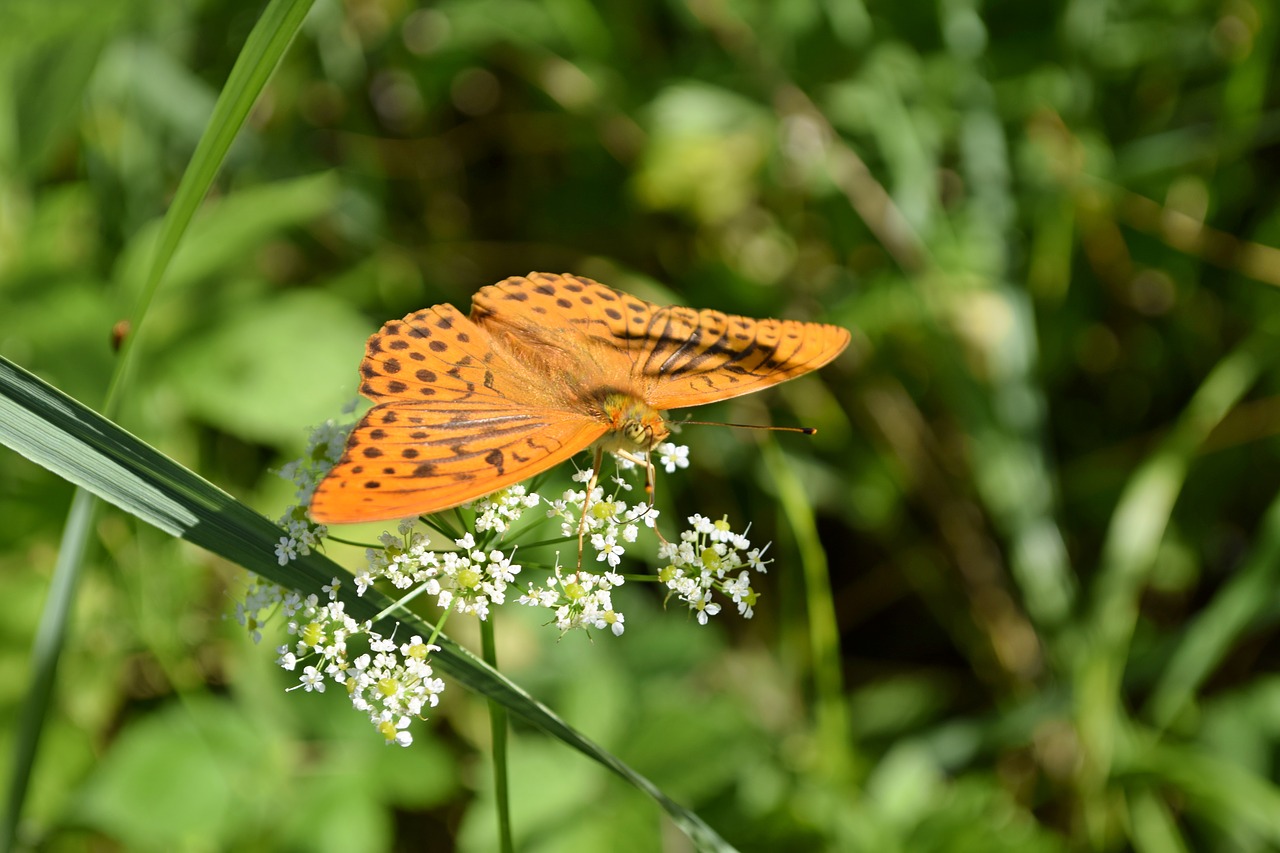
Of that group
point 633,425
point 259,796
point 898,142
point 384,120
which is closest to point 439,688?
point 633,425

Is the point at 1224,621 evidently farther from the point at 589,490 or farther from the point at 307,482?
the point at 307,482

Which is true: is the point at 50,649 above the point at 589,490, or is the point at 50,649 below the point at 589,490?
below

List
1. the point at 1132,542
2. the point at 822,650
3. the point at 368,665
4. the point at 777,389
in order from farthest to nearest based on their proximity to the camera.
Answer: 1. the point at 777,389
2. the point at 1132,542
3. the point at 822,650
4. the point at 368,665

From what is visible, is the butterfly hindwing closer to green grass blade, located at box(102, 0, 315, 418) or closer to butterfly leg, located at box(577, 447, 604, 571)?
butterfly leg, located at box(577, 447, 604, 571)

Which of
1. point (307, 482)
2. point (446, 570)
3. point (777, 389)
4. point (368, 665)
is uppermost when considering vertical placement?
point (777, 389)

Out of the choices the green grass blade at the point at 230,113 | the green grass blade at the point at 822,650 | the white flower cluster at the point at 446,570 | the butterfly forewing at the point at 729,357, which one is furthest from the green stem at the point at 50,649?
the green grass blade at the point at 822,650

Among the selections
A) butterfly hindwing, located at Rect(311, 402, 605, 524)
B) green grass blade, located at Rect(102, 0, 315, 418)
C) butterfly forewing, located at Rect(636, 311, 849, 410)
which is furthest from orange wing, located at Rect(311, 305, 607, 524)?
green grass blade, located at Rect(102, 0, 315, 418)

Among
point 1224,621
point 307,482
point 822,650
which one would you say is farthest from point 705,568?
point 1224,621
